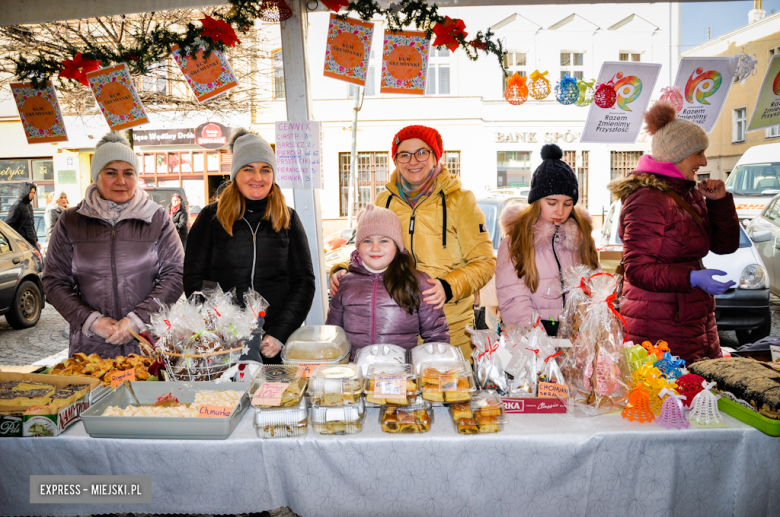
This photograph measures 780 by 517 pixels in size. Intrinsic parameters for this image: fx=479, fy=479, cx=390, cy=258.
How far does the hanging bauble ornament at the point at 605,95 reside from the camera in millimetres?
3393

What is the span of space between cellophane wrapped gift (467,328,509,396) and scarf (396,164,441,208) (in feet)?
3.27

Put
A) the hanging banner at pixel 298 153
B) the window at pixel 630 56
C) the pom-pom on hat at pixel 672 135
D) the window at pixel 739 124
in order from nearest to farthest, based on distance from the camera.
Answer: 1. the pom-pom on hat at pixel 672 135
2. the hanging banner at pixel 298 153
3. the window at pixel 739 124
4. the window at pixel 630 56

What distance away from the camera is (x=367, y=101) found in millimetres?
15055

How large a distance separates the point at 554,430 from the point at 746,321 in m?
4.52

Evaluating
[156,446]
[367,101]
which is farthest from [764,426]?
[367,101]

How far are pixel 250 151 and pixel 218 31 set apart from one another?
123cm

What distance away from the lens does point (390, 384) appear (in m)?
1.63

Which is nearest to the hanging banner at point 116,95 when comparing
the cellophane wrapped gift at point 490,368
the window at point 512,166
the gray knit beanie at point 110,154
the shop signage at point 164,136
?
the gray knit beanie at point 110,154

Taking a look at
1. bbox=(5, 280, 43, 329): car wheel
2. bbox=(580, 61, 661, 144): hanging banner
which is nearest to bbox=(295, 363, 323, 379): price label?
bbox=(580, 61, 661, 144): hanging banner

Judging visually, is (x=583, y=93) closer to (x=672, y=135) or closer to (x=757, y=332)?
(x=672, y=135)

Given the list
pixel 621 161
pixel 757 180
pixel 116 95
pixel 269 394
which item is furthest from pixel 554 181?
pixel 621 161

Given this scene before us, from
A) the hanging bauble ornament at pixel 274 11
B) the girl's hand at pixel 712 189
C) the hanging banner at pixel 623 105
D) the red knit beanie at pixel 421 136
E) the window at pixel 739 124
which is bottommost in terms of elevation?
the girl's hand at pixel 712 189

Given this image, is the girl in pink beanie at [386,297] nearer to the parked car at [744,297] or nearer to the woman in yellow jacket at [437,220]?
the woman in yellow jacket at [437,220]

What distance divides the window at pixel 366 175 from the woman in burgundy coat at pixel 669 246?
12.7 metres
